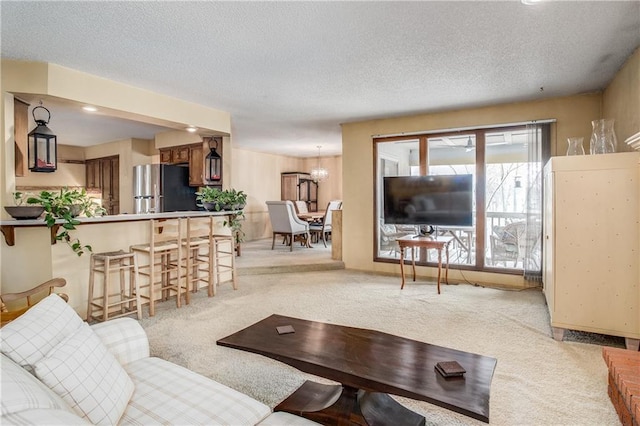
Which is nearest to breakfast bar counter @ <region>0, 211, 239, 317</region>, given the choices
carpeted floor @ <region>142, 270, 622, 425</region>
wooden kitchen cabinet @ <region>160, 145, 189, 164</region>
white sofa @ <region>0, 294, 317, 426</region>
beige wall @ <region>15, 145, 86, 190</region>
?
carpeted floor @ <region>142, 270, 622, 425</region>

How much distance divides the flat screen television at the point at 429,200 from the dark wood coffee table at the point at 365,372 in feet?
10.5

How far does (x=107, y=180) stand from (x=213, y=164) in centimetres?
372

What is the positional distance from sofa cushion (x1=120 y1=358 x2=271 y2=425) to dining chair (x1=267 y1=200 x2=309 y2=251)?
567 centimetres

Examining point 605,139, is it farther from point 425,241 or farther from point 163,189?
point 163,189

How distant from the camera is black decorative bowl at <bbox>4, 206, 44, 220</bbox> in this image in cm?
301

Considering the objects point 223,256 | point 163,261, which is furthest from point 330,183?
point 163,261

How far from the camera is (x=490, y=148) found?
16.5 feet

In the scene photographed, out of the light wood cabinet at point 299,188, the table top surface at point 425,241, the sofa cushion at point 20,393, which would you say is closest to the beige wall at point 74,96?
the sofa cushion at point 20,393

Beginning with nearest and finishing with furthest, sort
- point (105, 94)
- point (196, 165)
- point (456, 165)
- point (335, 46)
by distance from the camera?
point (335, 46) < point (105, 94) < point (456, 165) < point (196, 165)

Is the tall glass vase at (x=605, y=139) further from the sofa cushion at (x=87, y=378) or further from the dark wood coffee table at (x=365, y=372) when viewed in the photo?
the sofa cushion at (x=87, y=378)

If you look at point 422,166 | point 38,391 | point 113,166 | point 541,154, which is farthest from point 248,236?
point 38,391

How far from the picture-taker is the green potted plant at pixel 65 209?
122 inches

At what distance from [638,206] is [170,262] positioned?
15.5ft

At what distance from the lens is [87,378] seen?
1.28 metres
